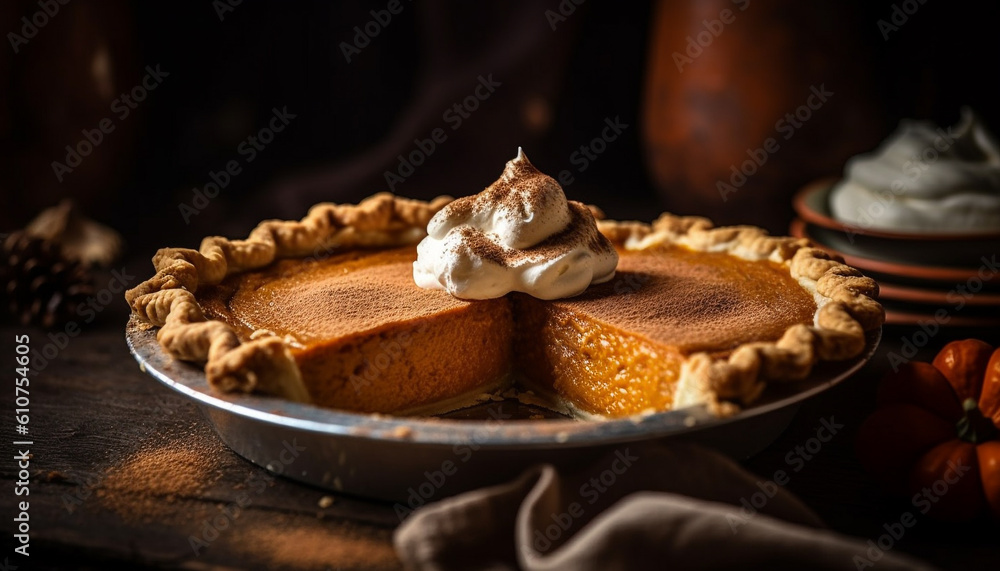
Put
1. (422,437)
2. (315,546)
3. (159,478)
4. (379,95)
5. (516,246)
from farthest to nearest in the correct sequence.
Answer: (379,95) → (516,246) → (159,478) → (315,546) → (422,437)

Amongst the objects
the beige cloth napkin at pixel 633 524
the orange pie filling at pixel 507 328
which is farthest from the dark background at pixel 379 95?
the beige cloth napkin at pixel 633 524

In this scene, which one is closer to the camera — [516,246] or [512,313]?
[516,246]

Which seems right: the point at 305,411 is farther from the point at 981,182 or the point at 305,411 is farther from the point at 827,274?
the point at 981,182

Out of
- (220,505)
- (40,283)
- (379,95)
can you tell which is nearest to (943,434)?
(220,505)

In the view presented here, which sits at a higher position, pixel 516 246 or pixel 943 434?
pixel 516 246

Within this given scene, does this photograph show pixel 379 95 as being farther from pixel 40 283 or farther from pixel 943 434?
pixel 943 434
